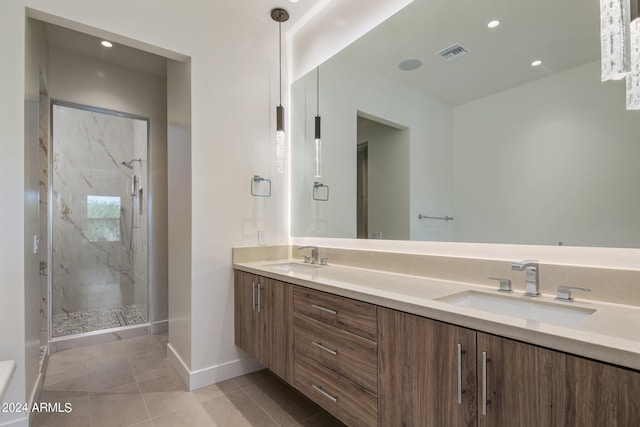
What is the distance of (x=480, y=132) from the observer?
1.68 m

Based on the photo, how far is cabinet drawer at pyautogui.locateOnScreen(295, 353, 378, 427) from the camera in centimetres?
135

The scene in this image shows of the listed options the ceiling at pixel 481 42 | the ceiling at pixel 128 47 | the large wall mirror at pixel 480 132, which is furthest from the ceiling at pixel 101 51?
the ceiling at pixel 481 42

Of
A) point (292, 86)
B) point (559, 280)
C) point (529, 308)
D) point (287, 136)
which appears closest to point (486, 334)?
point (529, 308)

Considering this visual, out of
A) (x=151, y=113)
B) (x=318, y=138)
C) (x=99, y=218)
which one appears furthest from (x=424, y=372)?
(x=99, y=218)

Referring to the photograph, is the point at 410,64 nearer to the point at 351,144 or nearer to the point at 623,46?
the point at 351,144

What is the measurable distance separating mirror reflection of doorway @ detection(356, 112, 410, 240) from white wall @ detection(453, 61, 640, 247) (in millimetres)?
361

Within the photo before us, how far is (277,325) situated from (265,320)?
144 millimetres

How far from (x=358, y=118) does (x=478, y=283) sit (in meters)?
1.38

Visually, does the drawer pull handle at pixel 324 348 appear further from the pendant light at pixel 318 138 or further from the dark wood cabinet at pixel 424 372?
the pendant light at pixel 318 138

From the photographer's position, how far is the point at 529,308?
4.15 feet

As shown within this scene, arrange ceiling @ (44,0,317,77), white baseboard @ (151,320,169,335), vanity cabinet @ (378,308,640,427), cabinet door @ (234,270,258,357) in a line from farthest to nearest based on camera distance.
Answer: white baseboard @ (151,320,169,335)
ceiling @ (44,0,317,77)
cabinet door @ (234,270,258,357)
vanity cabinet @ (378,308,640,427)

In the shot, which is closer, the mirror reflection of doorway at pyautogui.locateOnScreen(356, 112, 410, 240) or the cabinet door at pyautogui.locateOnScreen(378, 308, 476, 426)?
the cabinet door at pyautogui.locateOnScreen(378, 308, 476, 426)

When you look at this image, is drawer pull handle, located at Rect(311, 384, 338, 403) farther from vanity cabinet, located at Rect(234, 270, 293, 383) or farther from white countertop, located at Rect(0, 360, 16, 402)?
white countertop, located at Rect(0, 360, 16, 402)

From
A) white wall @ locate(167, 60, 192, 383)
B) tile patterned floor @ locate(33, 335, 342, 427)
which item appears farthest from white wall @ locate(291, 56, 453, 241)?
tile patterned floor @ locate(33, 335, 342, 427)
